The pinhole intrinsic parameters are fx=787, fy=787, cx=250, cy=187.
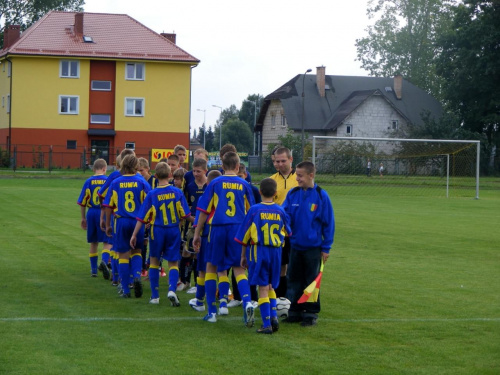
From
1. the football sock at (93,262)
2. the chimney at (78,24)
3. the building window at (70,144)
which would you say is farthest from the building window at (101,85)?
the football sock at (93,262)

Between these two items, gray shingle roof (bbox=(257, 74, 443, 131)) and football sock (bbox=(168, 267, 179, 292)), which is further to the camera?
gray shingle roof (bbox=(257, 74, 443, 131))

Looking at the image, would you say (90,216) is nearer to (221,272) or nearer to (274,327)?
(221,272)

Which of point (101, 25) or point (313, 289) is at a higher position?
point (101, 25)

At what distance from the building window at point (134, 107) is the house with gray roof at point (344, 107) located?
18.1 meters

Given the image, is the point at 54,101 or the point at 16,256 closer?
the point at 16,256

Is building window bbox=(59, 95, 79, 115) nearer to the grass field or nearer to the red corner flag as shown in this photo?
the grass field

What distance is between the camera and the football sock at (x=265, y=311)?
808cm

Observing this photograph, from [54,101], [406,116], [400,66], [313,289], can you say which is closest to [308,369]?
[313,289]

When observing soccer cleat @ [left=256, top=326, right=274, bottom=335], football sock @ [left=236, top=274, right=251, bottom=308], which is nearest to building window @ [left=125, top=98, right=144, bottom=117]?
football sock @ [left=236, top=274, right=251, bottom=308]

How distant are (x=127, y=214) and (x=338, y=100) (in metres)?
72.2

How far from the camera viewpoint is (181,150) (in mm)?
11820

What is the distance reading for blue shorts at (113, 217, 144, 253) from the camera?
10102mm

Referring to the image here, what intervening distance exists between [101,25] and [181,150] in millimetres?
52346

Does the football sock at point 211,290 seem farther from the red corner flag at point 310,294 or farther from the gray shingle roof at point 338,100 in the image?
the gray shingle roof at point 338,100
